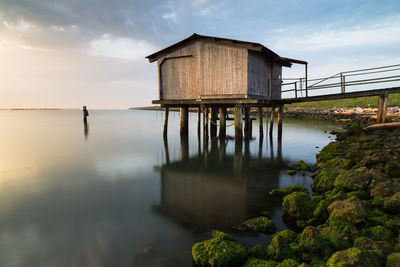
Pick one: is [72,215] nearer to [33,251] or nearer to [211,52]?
[33,251]

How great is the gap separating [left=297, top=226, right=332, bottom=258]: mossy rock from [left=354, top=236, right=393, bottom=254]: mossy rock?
1.59 ft

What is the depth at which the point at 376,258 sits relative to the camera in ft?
11.0

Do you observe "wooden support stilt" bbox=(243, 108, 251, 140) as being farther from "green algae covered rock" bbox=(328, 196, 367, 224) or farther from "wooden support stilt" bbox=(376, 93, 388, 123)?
"green algae covered rock" bbox=(328, 196, 367, 224)

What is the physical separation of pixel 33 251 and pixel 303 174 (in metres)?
9.50

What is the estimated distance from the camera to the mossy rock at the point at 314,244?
4031mm

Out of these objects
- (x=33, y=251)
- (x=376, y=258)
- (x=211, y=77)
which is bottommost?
(x=33, y=251)

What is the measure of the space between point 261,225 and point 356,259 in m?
2.46

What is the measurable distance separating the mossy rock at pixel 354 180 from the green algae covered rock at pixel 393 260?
11.7 ft

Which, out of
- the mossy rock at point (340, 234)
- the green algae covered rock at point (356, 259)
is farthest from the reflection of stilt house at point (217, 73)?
the green algae covered rock at point (356, 259)

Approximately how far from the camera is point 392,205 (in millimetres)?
5191

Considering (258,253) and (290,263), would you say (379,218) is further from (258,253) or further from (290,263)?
(258,253)

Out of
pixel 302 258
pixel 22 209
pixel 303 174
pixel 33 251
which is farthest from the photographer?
pixel 303 174

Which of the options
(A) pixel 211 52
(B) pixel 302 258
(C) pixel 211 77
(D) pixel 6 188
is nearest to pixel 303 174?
(B) pixel 302 258

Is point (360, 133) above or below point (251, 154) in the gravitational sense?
above
